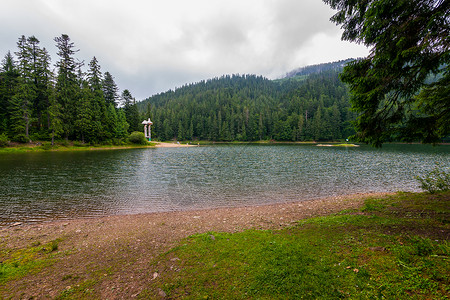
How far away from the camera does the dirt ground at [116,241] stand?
14.6 ft

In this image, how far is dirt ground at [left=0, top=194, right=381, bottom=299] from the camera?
4449 mm

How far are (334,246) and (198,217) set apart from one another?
6733 mm

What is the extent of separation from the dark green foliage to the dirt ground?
525cm

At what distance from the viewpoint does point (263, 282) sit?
390 centimetres

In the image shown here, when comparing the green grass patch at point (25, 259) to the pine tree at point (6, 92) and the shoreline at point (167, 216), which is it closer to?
the shoreline at point (167, 216)

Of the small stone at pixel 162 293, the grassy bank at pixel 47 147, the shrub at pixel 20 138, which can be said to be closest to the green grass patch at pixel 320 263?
the small stone at pixel 162 293

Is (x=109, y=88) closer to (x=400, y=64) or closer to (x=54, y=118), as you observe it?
(x=54, y=118)

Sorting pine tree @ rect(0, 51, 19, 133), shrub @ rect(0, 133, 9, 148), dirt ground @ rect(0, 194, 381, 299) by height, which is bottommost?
dirt ground @ rect(0, 194, 381, 299)

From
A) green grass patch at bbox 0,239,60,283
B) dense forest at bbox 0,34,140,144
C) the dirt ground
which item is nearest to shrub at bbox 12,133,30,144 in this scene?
dense forest at bbox 0,34,140,144

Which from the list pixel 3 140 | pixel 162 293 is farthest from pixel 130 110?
pixel 162 293

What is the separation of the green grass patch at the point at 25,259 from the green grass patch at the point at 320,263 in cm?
357

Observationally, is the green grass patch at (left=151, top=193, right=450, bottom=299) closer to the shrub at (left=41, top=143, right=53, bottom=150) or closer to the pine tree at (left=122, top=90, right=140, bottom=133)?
the shrub at (left=41, top=143, right=53, bottom=150)

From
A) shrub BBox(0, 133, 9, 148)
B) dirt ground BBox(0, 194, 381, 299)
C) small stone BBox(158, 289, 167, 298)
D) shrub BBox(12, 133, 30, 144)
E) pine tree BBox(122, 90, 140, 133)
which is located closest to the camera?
small stone BBox(158, 289, 167, 298)

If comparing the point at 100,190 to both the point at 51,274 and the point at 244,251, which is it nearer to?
→ the point at 51,274
